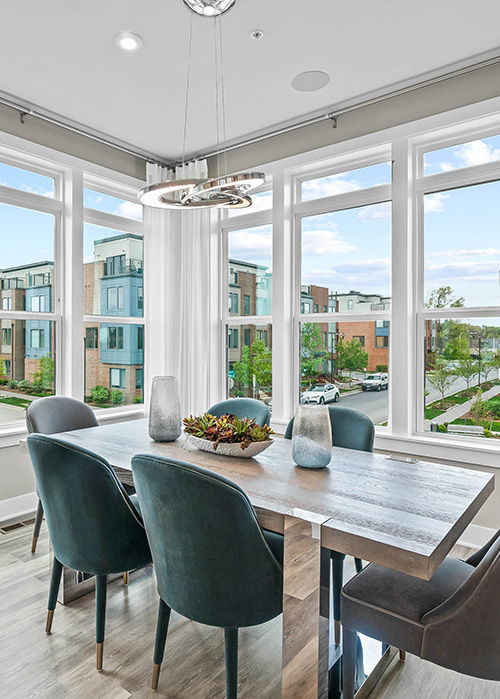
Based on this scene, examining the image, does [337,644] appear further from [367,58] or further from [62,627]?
[367,58]

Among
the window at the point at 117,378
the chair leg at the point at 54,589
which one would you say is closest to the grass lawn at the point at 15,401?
the window at the point at 117,378

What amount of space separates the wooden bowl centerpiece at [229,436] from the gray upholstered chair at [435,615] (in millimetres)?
698

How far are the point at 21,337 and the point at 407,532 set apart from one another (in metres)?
3.14

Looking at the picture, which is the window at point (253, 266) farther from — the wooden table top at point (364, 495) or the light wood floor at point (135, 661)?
the light wood floor at point (135, 661)

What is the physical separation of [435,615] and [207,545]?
648 millimetres

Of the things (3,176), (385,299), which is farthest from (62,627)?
(3,176)

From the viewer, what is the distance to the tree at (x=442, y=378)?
3129 millimetres

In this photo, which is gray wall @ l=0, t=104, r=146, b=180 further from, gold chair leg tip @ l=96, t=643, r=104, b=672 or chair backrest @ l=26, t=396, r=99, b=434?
gold chair leg tip @ l=96, t=643, r=104, b=672

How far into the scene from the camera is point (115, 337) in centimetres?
421

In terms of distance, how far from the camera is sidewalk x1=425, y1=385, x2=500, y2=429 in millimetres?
2977

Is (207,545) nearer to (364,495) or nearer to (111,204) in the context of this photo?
(364,495)

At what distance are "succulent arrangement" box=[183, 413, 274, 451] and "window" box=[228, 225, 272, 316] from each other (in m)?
1.96

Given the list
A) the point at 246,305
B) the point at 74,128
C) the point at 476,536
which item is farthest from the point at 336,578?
the point at 74,128

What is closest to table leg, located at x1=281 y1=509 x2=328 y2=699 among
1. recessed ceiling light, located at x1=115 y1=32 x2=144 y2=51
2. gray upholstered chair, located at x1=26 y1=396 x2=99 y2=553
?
gray upholstered chair, located at x1=26 y1=396 x2=99 y2=553
